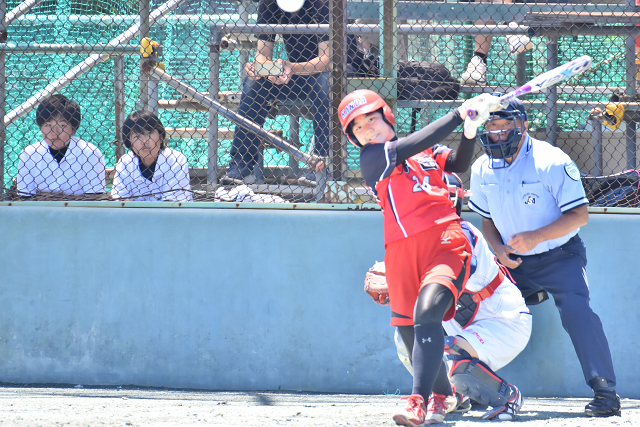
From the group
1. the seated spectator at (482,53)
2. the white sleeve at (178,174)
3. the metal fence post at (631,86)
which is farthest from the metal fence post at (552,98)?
the white sleeve at (178,174)

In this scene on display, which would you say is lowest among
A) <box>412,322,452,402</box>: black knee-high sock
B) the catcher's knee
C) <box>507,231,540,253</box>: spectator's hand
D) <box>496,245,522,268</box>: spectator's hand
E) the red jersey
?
<box>412,322,452,402</box>: black knee-high sock

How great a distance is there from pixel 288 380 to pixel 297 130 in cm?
192

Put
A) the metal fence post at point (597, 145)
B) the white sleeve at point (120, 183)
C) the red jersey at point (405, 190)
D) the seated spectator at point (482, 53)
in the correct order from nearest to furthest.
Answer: the red jersey at point (405, 190)
the white sleeve at point (120, 183)
the metal fence post at point (597, 145)
the seated spectator at point (482, 53)

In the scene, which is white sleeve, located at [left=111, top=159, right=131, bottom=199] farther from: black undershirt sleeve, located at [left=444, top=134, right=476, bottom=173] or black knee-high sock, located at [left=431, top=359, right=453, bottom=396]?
black knee-high sock, located at [left=431, top=359, right=453, bottom=396]

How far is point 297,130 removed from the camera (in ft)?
16.6

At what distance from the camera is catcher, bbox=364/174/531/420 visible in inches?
127

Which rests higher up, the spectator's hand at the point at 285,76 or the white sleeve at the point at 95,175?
the spectator's hand at the point at 285,76

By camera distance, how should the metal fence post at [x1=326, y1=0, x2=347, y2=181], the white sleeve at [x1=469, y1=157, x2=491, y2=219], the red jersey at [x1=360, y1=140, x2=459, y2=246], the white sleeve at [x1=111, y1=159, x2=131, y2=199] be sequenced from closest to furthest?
the red jersey at [x1=360, y1=140, x2=459, y2=246] < the white sleeve at [x1=469, y1=157, x2=491, y2=219] < the metal fence post at [x1=326, y1=0, x2=347, y2=181] < the white sleeve at [x1=111, y1=159, x2=131, y2=199]

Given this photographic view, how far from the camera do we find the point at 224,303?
4156mm

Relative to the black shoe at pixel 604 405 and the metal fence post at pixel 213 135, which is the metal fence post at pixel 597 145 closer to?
the black shoe at pixel 604 405

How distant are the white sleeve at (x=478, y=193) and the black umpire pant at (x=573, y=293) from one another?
34 centimetres

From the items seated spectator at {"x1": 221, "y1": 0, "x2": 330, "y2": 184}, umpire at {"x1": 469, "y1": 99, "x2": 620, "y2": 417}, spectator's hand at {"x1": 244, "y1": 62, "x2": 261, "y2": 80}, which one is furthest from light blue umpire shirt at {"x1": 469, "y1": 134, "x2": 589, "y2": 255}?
spectator's hand at {"x1": 244, "y1": 62, "x2": 261, "y2": 80}

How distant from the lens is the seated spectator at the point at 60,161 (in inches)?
172

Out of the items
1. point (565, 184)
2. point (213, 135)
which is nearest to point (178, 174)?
point (213, 135)
